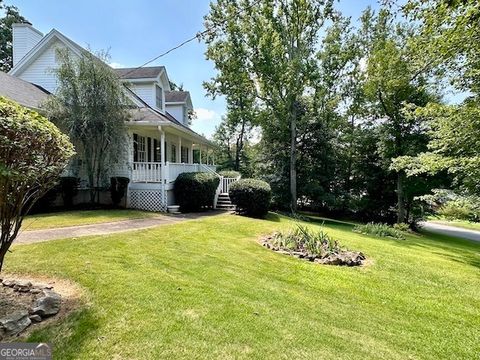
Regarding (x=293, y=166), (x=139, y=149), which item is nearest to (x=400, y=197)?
(x=293, y=166)

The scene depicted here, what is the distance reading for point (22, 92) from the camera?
12.3 metres

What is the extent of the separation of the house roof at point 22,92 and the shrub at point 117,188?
405 cm

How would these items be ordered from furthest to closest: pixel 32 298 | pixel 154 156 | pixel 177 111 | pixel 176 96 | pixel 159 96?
pixel 176 96, pixel 177 111, pixel 159 96, pixel 154 156, pixel 32 298

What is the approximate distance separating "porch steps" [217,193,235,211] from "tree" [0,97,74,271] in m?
11.4

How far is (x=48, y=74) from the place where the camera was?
47.8 ft

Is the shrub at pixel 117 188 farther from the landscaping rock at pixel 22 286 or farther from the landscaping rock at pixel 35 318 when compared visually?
the landscaping rock at pixel 35 318

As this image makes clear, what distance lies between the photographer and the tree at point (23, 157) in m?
3.07

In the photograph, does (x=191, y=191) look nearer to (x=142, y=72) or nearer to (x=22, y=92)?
(x=22, y=92)

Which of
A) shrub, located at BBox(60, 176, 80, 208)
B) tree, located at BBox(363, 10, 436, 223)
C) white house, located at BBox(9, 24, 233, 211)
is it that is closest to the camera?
shrub, located at BBox(60, 176, 80, 208)

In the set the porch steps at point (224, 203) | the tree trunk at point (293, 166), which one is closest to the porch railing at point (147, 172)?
the porch steps at point (224, 203)

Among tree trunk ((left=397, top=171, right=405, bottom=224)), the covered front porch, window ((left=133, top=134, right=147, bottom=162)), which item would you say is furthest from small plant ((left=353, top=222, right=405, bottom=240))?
window ((left=133, top=134, right=147, bottom=162))

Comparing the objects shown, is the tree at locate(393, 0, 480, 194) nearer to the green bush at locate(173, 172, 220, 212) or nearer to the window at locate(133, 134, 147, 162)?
the green bush at locate(173, 172, 220, 212)

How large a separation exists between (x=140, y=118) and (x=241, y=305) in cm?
1104

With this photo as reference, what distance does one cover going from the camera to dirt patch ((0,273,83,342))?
3291 mm
